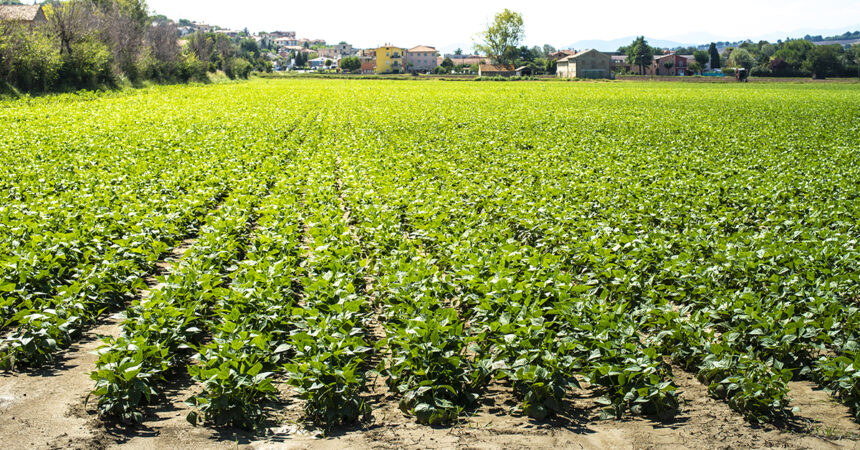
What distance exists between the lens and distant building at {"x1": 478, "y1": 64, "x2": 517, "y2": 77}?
359ft

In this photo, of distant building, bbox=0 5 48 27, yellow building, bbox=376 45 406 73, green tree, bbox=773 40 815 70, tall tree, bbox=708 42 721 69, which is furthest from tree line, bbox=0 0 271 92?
tall tree, bbox=708 42 721 69

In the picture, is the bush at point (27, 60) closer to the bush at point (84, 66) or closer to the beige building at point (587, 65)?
the bush at point (84, 66)

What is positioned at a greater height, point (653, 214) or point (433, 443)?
point (653, 214)

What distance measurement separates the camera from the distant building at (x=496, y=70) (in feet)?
359

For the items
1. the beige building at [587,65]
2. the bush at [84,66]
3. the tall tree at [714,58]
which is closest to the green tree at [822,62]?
the beige building at [587,65]

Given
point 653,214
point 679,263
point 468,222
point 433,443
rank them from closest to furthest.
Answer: point 433,443 → point 679,263 → point 468,222 → point 653,214

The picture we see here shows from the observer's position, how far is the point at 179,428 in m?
4.58

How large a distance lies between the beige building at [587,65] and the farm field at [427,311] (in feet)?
304

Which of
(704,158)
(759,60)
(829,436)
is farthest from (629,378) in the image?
(759,60)

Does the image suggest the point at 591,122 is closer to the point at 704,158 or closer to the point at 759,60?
the point at 704,158

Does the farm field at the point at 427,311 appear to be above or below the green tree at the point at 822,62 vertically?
below

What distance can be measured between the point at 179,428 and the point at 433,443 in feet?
6.40

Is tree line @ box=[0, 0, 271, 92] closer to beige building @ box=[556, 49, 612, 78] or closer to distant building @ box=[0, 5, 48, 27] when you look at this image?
distant building @ box=[0, 5, 48, 27]

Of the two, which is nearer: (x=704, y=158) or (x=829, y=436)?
(x=829, y=436)
